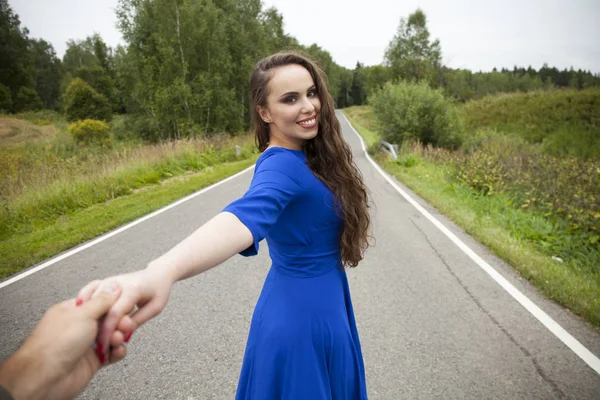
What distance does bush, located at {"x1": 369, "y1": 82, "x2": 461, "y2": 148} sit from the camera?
57.5 ft

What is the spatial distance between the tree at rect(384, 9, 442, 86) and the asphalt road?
35.6 m

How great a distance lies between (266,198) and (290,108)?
1.80 ft

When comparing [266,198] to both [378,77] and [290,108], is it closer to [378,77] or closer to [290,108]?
[290,108]

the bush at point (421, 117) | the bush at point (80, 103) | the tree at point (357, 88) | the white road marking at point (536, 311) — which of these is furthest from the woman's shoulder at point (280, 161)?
the tree at point (357, 88)

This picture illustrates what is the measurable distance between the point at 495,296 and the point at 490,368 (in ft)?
4.59

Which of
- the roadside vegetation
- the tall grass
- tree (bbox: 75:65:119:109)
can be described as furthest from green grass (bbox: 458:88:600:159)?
tree (bbox: 75:65:119:109)

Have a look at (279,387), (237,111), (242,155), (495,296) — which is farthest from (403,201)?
(237,111)

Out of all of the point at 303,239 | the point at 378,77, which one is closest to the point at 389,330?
the point at 303,239

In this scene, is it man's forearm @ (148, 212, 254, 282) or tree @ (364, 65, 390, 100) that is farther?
tree @ (364, 65, 390, 100)

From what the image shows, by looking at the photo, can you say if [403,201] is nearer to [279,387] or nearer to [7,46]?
[279,387]

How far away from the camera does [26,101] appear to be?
5209 cm

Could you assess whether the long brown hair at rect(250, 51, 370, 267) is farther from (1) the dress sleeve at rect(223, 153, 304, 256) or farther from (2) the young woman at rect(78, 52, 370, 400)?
(1) the dress sleeve at rect(223, 153, 304, 256)

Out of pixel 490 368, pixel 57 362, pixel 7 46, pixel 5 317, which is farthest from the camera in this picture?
pixel 7 46

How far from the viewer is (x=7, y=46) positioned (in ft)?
164
